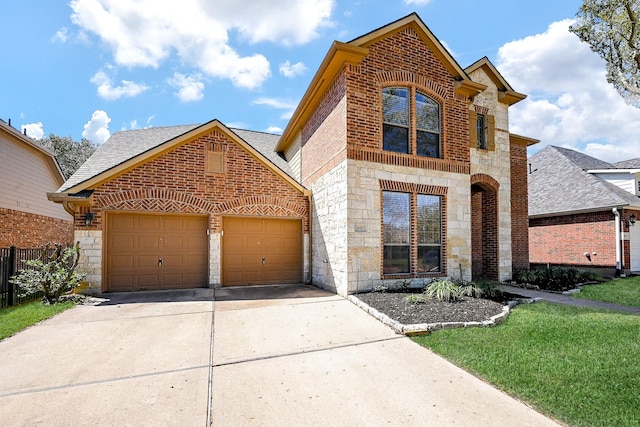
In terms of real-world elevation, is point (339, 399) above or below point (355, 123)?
below

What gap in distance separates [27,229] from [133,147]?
19.3ft

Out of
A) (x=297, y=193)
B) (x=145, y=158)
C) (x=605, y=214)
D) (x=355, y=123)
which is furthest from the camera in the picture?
(x=605, y=214)

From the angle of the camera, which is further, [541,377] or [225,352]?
[225,352]

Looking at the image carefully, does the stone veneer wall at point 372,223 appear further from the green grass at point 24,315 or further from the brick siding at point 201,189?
the green grass at point 24,315

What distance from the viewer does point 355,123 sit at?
8.16 meters

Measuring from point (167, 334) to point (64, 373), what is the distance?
1.51 meters

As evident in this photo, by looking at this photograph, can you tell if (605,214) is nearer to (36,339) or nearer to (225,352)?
(225,352)

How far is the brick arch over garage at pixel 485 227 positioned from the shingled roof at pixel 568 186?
6301 millimetres

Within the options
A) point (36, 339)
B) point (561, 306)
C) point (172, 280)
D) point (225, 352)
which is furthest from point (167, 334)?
point (561, 306)

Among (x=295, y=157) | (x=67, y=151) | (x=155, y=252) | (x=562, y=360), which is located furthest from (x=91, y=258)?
(x=67, y=151)

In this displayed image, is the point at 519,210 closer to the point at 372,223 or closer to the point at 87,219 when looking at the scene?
the point at 372,223

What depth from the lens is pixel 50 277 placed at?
7.39 meters

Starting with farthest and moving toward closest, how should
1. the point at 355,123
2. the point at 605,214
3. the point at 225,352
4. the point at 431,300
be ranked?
the point at 605,214
the point at 355,123
the point at 431,300
the point at 225,352

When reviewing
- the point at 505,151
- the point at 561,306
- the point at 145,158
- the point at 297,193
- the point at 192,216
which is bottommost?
the point at 561,306
